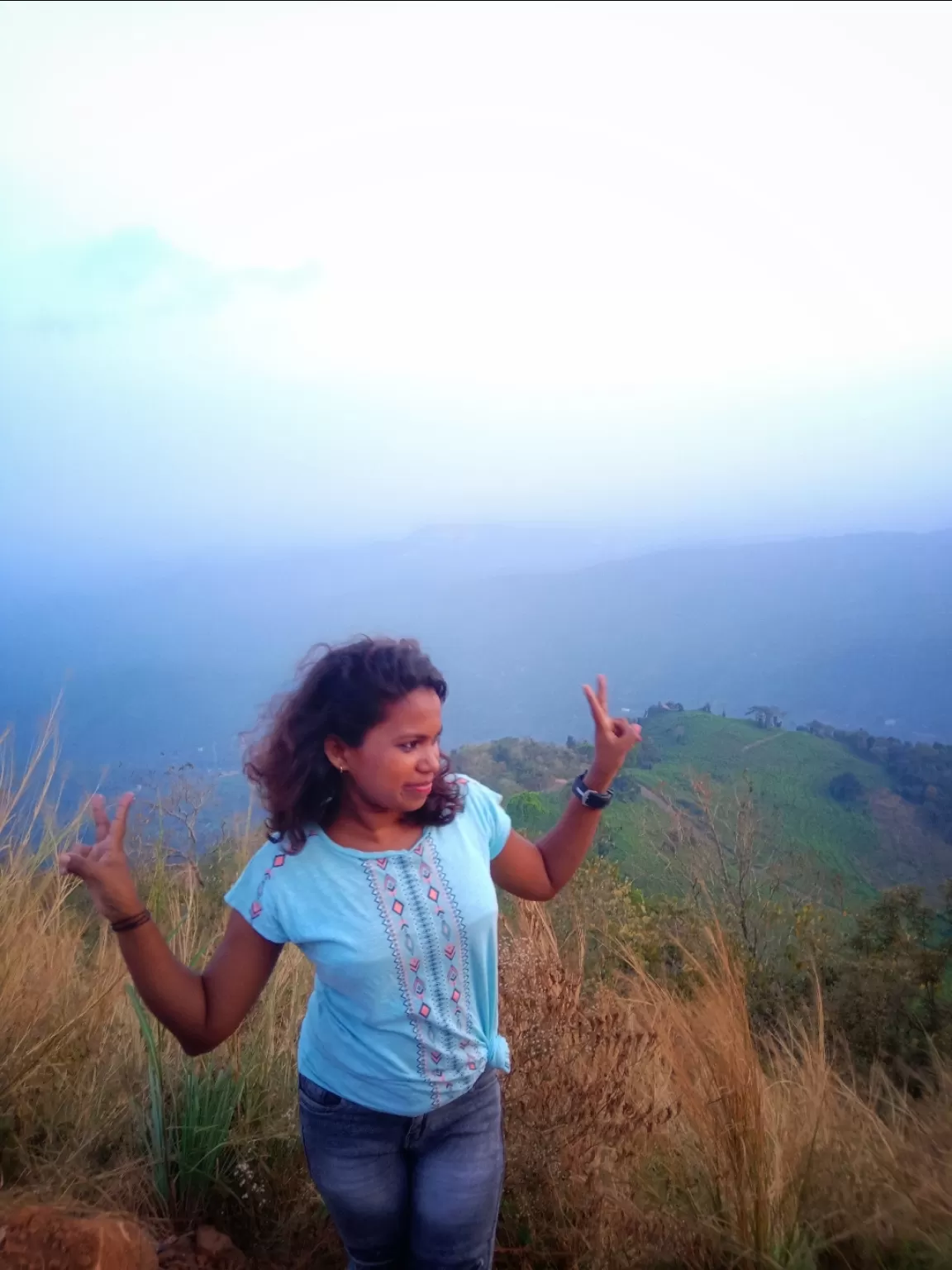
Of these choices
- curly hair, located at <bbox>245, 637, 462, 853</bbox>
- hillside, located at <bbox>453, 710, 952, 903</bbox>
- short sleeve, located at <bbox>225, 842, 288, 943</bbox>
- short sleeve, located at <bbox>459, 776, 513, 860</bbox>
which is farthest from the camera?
hillside, located at <bbox>453, 710, 952, 903</bbox>

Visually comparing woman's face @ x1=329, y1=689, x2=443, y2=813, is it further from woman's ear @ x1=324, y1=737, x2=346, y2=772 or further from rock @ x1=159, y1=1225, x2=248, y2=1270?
rock @ x1=159, y1=1225, x2=248, y2=1270

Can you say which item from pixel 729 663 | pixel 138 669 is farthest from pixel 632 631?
pixel 138 669

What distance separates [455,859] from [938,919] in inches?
393

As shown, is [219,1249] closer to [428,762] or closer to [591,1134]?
[591,1134]

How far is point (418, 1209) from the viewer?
1789 millimetres

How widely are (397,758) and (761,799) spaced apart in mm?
24159

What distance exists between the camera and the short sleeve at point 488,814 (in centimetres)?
200

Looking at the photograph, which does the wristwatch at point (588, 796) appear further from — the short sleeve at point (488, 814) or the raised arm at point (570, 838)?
the short sleeve at point (488, 814)

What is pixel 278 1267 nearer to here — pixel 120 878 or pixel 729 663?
pixel 120 878

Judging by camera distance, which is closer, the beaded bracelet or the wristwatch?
the beaded bracelet

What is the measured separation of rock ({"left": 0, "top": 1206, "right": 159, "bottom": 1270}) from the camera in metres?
1.91

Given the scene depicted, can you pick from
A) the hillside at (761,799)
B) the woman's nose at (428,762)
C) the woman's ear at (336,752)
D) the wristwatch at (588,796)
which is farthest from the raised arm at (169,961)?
the hillside at (761,799)

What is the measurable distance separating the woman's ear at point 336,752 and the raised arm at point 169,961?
1.22 feet

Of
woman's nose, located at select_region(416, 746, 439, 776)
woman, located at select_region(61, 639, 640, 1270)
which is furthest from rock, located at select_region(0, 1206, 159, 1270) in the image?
woman's nose, located at select_region(416, 746, 439, 776)
